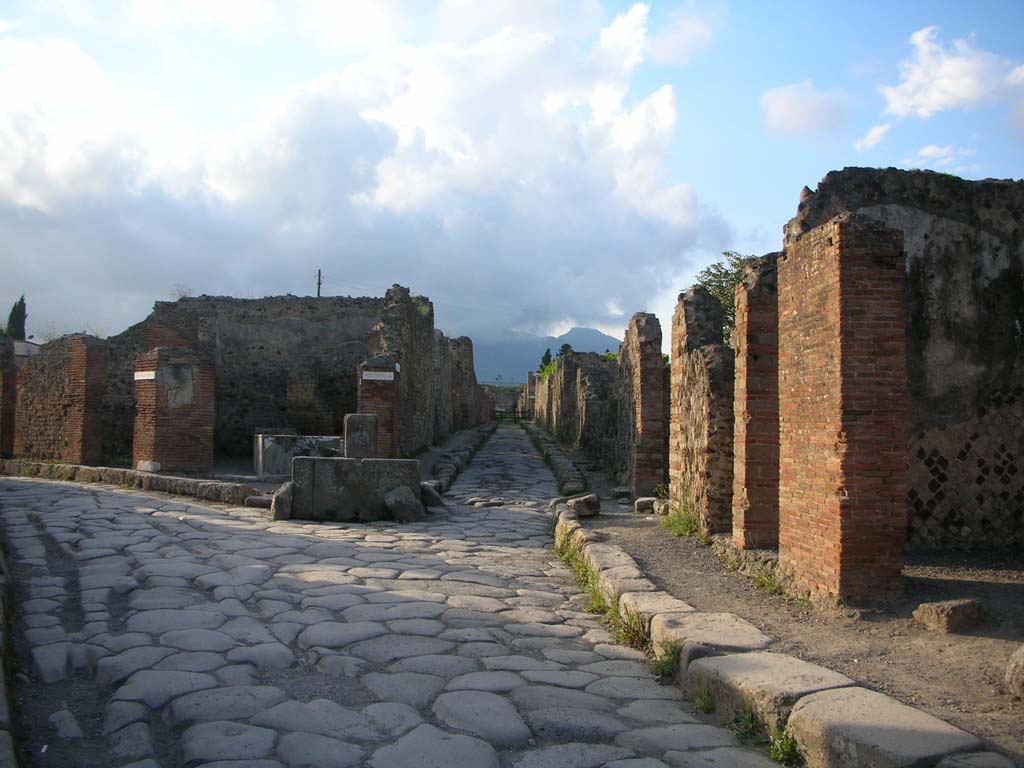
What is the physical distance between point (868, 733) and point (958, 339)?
4353 mm

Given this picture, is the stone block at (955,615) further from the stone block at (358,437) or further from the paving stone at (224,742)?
the stone block at (358,437)

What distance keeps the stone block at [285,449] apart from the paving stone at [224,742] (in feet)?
33.4

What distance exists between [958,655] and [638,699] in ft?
4.83

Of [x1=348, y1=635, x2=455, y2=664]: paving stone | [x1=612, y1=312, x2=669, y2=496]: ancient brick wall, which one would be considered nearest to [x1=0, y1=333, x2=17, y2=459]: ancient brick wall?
[x1=612, y1=312, x2=669, y2=496]: ancient brick wall

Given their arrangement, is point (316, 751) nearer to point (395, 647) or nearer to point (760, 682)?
point (395, 647)

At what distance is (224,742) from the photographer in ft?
9.21

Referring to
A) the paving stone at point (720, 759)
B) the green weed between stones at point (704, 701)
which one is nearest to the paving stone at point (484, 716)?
the paving stone at point (720, 759)

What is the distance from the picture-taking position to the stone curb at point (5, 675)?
248 cm

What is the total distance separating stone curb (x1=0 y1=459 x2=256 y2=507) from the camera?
10.0m

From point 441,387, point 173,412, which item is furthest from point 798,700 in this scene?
point 441,387

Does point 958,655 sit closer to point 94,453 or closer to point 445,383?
point 94,453

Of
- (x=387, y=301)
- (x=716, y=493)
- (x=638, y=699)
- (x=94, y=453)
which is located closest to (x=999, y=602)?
(x=638, y=699)

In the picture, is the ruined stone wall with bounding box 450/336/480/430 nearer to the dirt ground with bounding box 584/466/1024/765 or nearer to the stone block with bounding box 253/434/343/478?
the stone block with bounding box 253/434/343/478

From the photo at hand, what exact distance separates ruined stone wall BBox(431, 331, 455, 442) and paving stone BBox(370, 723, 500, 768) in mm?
18299
